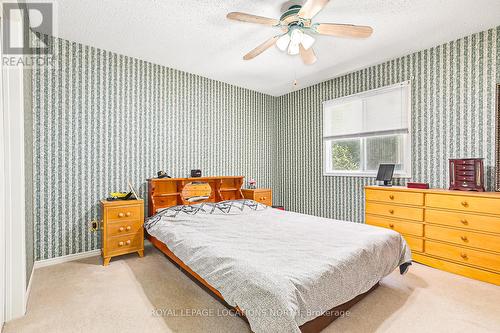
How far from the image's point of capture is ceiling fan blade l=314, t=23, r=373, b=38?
2.19 meters

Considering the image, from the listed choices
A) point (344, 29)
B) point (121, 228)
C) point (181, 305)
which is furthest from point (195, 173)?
point (344, 29)

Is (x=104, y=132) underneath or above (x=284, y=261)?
above

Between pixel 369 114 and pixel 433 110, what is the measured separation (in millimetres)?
872

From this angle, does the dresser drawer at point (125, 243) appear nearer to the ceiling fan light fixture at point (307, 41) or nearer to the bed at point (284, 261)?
the bed at point (284, 261)

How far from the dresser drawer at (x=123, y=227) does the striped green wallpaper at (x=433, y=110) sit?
10.3 feet

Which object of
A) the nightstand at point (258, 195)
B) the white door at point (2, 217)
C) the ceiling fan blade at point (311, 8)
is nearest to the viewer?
Answer: the white door at point (2, 217)

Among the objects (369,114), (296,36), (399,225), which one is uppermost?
(296,36)

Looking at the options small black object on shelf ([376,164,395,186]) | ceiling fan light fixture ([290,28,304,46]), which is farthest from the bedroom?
small black object on shelf ([376,164,395,186])

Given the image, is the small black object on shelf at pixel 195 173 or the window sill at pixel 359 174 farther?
the small black object on shelf at pixel 195 173

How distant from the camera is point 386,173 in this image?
11.8 feet

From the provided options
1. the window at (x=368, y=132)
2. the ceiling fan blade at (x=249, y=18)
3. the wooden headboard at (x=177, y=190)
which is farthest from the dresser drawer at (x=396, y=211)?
the ceiling fan blade at (x=249, y=18)

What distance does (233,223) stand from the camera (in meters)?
2.95

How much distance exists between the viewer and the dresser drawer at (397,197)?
3.07 metres

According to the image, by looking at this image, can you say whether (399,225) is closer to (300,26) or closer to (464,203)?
Result: (464,203)
